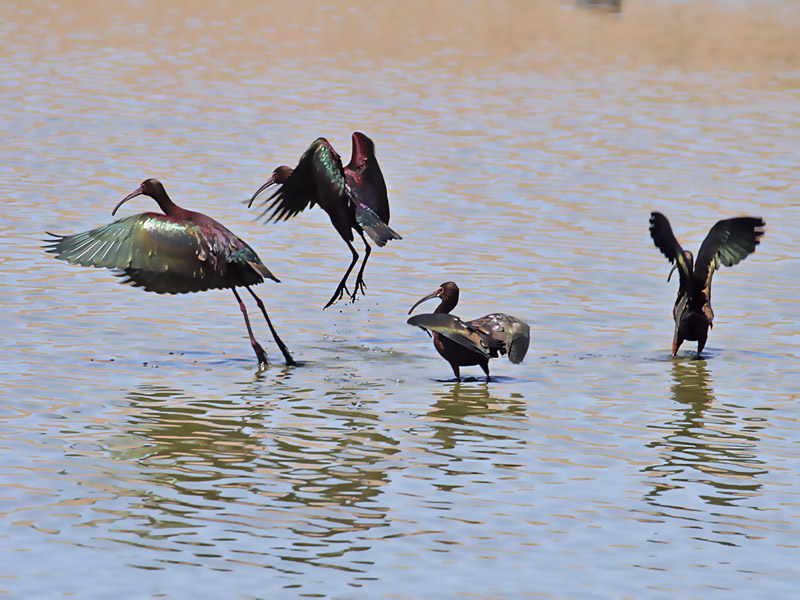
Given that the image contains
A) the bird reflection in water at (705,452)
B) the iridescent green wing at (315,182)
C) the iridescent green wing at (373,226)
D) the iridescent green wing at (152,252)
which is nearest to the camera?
the bird reflection in water at (705,452)

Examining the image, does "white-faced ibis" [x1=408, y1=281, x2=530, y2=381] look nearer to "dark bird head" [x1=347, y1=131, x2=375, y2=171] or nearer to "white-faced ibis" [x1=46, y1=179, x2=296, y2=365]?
"white-faced ibis" [x1=46, y1=179, x2=296, y2=365]

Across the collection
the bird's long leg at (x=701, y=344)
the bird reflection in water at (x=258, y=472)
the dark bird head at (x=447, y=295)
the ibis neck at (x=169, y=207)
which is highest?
the ibis neck at (x=169, y=207)

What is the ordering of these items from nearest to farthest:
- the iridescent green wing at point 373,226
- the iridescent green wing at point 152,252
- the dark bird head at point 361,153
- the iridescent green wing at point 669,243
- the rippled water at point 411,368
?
1. the rippled water at point 411,368
2. the iridescent green wing at point 152,252
3. the iridescent green wing at point 669,243
4. the iridescent green wing at point 373,226
5. the dark bird head at point 361,153

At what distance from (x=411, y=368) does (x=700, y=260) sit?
7.53 ft

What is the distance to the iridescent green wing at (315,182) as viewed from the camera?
12.5 metres

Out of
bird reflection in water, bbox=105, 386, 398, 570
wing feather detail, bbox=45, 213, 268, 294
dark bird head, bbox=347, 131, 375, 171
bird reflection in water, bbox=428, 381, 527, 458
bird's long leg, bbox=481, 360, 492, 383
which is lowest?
bird reflection in water, bbox=105, 386, 398, 570

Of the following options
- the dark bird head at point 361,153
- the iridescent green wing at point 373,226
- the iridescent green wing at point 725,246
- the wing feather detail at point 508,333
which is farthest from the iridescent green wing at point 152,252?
the iridescent green wing at point 725,246

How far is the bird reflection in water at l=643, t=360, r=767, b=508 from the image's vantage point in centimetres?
834

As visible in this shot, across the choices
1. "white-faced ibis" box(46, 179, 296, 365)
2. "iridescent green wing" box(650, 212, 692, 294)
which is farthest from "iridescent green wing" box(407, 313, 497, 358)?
"iridescent green wing" box(650, 212, 692, 294)

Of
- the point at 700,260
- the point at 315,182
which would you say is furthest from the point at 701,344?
the point at 315,182

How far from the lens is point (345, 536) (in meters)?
Answer: 7.39

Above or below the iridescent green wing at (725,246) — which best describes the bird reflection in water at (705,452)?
below

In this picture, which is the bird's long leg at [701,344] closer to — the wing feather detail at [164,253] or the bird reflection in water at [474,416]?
the bird reflection in water at [474,416]

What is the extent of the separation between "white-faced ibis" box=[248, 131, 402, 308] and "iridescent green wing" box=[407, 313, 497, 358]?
218 cm
